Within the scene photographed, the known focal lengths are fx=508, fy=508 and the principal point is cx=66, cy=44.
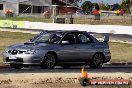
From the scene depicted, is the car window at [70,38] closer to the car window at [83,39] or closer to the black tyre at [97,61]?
the car window at [83,39]

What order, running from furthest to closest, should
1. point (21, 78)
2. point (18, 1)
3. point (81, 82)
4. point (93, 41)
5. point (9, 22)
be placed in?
1. point (18, 1)
2. point (9, 22)
3. point (93, 41)
4. point (21, 78)
5. point (81, 82)

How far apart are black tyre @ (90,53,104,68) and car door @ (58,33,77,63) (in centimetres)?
87

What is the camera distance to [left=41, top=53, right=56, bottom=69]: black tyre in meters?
18.2

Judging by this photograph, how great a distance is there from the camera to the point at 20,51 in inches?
714

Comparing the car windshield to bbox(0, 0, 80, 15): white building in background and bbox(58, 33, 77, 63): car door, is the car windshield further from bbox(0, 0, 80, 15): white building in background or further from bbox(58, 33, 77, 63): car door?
bbox(0, 0, 80, 15): white building in background

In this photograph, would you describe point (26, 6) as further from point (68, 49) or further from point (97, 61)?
point (68, 49)

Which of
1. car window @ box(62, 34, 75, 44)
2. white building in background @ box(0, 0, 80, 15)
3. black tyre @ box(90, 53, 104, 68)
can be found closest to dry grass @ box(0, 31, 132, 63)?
black tyre @ box(90, 53, 104, 68)

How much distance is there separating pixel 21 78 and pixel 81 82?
2326 millimetres

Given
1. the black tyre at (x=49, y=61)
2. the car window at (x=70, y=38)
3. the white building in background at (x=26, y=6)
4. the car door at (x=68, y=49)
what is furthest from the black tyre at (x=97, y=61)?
the white building in background at (x=26, y=6)

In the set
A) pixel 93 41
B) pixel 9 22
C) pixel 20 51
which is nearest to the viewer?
pixel 20 51

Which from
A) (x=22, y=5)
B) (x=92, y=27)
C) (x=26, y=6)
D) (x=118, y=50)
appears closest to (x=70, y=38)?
(x=118, y=50)

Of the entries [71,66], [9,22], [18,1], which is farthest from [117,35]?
[18,1]

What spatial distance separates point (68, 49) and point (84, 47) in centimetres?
80

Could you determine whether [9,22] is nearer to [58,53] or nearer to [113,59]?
[113,59]
